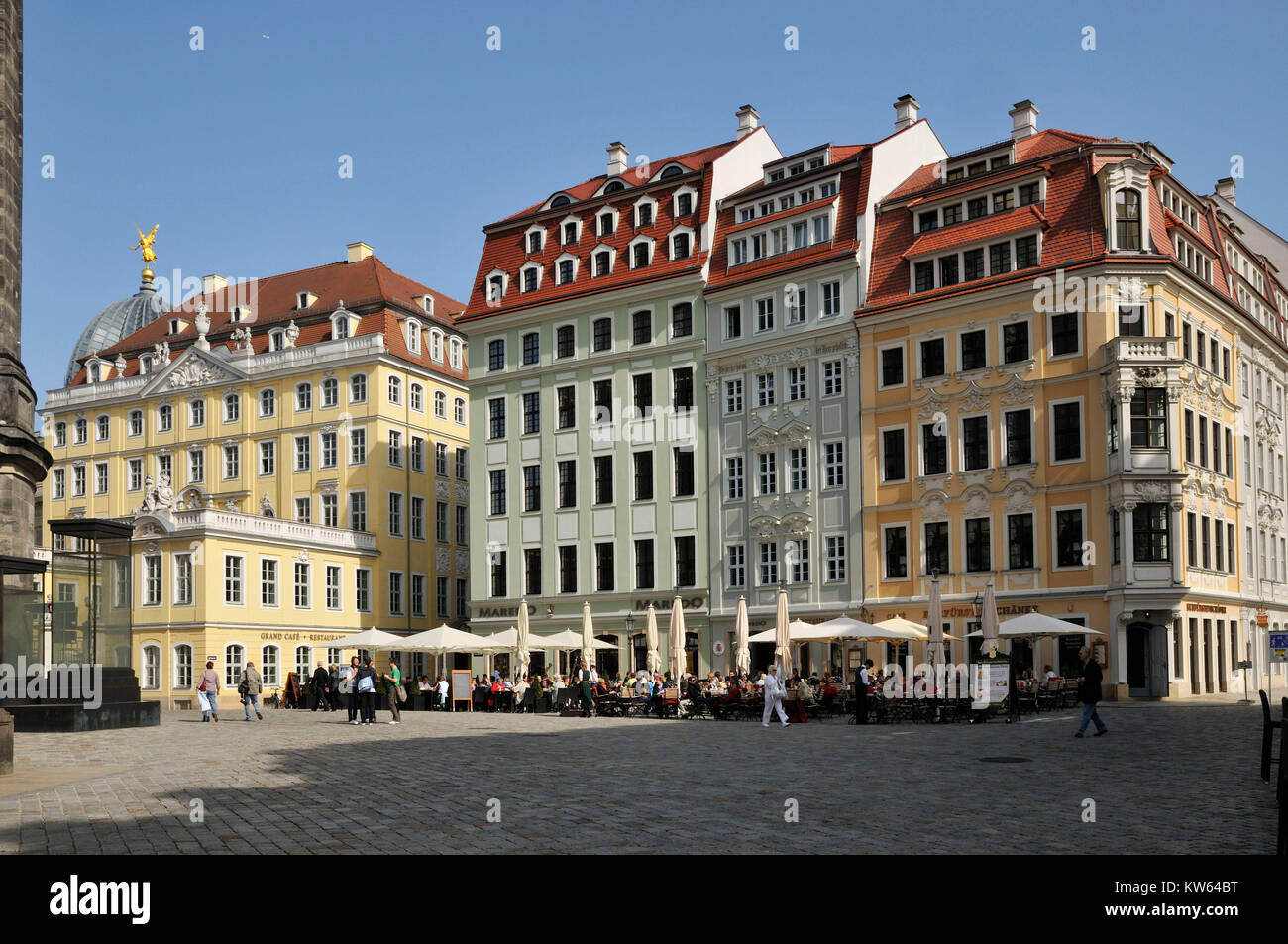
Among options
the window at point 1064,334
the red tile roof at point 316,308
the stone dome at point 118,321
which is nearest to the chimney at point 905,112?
the window at point 1064,334

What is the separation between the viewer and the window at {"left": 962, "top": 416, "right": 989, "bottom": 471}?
1817 inches

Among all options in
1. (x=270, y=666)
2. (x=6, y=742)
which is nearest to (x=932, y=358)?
(x=270, y=666)

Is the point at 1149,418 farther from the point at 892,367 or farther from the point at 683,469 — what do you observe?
the point at 683,469

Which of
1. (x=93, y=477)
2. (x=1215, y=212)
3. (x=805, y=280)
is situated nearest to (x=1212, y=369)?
(x=1215, y=212)

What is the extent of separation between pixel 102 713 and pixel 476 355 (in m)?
32.7

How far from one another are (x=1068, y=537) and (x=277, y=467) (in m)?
39.8

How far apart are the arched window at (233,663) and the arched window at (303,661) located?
113 inches

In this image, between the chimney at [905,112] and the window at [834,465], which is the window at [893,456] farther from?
the chimney at [905,112]

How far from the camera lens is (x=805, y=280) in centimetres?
5059

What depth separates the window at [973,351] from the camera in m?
46.3

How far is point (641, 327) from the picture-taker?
5528cm

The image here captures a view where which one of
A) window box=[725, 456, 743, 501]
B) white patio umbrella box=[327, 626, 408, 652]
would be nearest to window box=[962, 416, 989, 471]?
window box=[725, 456, 743, 501]

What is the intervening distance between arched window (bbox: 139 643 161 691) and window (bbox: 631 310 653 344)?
78.7 ft

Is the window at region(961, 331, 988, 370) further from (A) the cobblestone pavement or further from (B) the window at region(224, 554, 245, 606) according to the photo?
(B) the window at region(224, 554, 245, 606)
